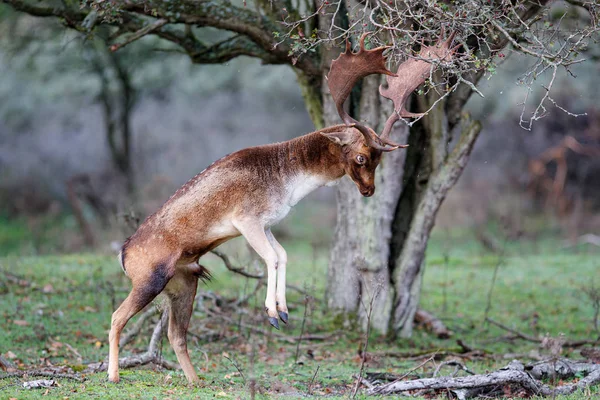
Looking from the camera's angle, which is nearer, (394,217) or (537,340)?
(537,340)

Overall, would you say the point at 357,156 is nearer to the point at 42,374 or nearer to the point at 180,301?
the point at 180,301

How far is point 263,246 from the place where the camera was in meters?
7.38

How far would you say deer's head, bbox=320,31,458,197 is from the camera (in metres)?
7.36

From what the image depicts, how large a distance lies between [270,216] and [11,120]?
23606mm

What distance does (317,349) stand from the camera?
10477 mm

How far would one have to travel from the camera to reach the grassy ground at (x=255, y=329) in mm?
7770

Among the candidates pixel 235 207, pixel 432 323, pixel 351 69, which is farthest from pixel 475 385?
pixel 432 323

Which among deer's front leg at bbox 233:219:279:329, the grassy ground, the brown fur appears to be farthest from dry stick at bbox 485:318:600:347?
deer's front leg at bbox 233:219:279:329

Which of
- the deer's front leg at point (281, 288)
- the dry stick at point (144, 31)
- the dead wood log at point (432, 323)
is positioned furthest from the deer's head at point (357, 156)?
the dead wood log at point (432, 323)

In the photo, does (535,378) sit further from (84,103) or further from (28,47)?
(84,103)

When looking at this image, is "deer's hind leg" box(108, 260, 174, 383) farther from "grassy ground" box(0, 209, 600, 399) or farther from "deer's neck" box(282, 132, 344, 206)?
"deer's neck" box(282, 132, 344, 206)

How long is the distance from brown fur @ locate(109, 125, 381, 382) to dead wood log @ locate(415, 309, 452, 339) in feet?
14.9

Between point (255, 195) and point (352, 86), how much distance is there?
4.62 ft

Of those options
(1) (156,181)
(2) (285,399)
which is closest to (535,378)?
(2) (285,399)
